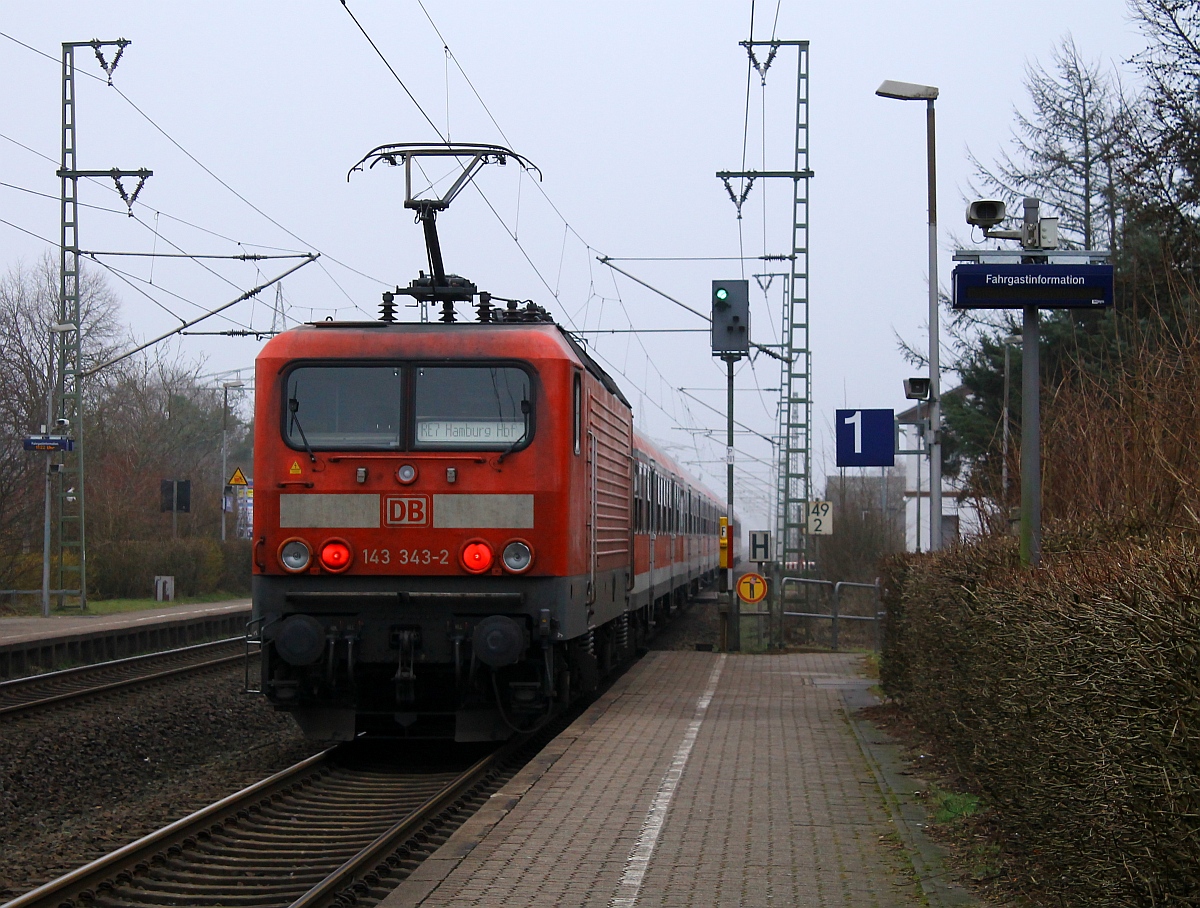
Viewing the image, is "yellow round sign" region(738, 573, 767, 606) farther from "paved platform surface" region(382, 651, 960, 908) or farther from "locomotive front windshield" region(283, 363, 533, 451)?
"locomotive front windshield" region(283, 363, 533, 451)

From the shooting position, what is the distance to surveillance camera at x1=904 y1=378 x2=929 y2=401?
17.4 metres

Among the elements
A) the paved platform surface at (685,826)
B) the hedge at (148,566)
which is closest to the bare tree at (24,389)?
the hedge at (148,566)

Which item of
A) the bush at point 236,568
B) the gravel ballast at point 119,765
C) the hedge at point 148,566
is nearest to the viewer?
the gravel ballast at point 119,765

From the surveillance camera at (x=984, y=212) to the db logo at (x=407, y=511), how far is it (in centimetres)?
423

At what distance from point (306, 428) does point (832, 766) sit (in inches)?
177

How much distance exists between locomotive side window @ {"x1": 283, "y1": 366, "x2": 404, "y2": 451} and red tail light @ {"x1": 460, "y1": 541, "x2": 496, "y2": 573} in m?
0.95

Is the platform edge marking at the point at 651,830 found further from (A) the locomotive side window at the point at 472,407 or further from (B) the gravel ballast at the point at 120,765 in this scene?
(B) the gravel ballast at the point at 120,765

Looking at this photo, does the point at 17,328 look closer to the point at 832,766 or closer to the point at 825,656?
the point at 825,656

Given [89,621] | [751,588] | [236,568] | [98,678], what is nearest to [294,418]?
[98,678]

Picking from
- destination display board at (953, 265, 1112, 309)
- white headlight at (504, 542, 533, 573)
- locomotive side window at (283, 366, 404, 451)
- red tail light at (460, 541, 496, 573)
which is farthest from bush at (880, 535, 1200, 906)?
locomotive side window at (283, 366, 404, 451)

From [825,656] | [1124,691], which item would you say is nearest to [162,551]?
[825,656]

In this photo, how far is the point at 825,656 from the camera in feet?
67.4

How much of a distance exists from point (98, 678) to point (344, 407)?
Answer: 29.2ft

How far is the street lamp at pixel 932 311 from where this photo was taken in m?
16.3
